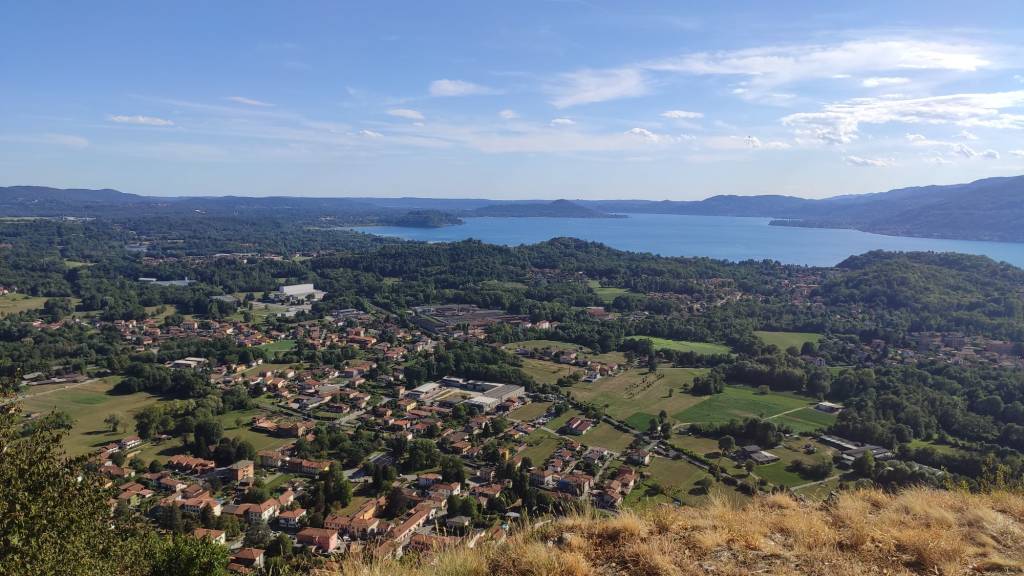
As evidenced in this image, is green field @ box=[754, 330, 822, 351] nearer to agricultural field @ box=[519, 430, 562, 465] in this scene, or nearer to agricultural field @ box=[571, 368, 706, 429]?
agricultural field @ box=[571, 368, 706, 429]

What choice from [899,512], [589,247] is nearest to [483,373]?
[899,512]

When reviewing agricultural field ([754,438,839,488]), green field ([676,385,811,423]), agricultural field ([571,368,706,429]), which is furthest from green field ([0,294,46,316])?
agricultural field ([754,438,839,488])

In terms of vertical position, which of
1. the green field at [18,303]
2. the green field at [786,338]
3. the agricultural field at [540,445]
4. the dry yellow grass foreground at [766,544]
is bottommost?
the agricultural field at [540,445]

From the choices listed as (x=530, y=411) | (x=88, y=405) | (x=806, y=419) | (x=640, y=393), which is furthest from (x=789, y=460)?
(x=88, y=405)

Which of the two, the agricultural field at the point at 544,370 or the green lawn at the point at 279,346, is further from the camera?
the green lawn at the point at 279,346

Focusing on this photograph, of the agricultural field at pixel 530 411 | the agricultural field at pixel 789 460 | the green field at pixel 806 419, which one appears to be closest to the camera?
the agricultural field at pixel 789 460

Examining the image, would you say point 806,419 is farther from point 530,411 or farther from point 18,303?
point 18,303

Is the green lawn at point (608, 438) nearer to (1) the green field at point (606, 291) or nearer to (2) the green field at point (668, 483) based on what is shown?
(2) the green field at point (668, 483)

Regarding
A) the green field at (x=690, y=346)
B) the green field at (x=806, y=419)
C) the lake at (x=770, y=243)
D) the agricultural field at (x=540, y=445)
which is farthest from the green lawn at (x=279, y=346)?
the lake at (x=770, y=243)
